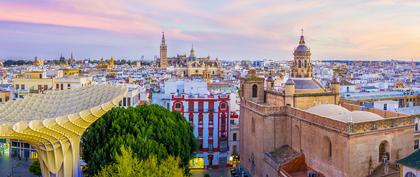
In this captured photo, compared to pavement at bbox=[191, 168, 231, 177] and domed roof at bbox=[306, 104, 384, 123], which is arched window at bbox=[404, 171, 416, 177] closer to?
domed roof at bbox=[306, 104, 384, 123]

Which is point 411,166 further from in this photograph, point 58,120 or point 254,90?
point 254,90

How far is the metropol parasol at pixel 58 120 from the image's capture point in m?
27.5

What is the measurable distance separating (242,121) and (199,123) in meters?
5.79

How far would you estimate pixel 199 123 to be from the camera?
52562mm

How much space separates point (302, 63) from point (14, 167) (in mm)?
37638

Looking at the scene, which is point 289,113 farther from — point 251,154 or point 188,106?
point 188,106

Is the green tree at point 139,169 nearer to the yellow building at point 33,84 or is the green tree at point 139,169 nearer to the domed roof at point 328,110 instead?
the domed roof at point 328,110

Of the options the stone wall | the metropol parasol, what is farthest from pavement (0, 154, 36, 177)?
the stone wall

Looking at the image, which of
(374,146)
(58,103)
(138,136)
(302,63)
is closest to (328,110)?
(374,146)

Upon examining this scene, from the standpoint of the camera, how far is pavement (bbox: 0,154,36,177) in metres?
49.8

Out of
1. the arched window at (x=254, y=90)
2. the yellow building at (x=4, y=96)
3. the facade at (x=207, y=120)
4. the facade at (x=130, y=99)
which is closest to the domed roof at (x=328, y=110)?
the arched window at (x=254, y=90)

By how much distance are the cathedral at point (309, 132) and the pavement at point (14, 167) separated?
86.8 ft

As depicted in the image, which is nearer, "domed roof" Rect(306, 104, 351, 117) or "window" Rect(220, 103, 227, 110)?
"domed roof" Rect(306, 104, 351, 117)

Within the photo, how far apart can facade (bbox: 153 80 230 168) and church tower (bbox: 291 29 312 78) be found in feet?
34.8
